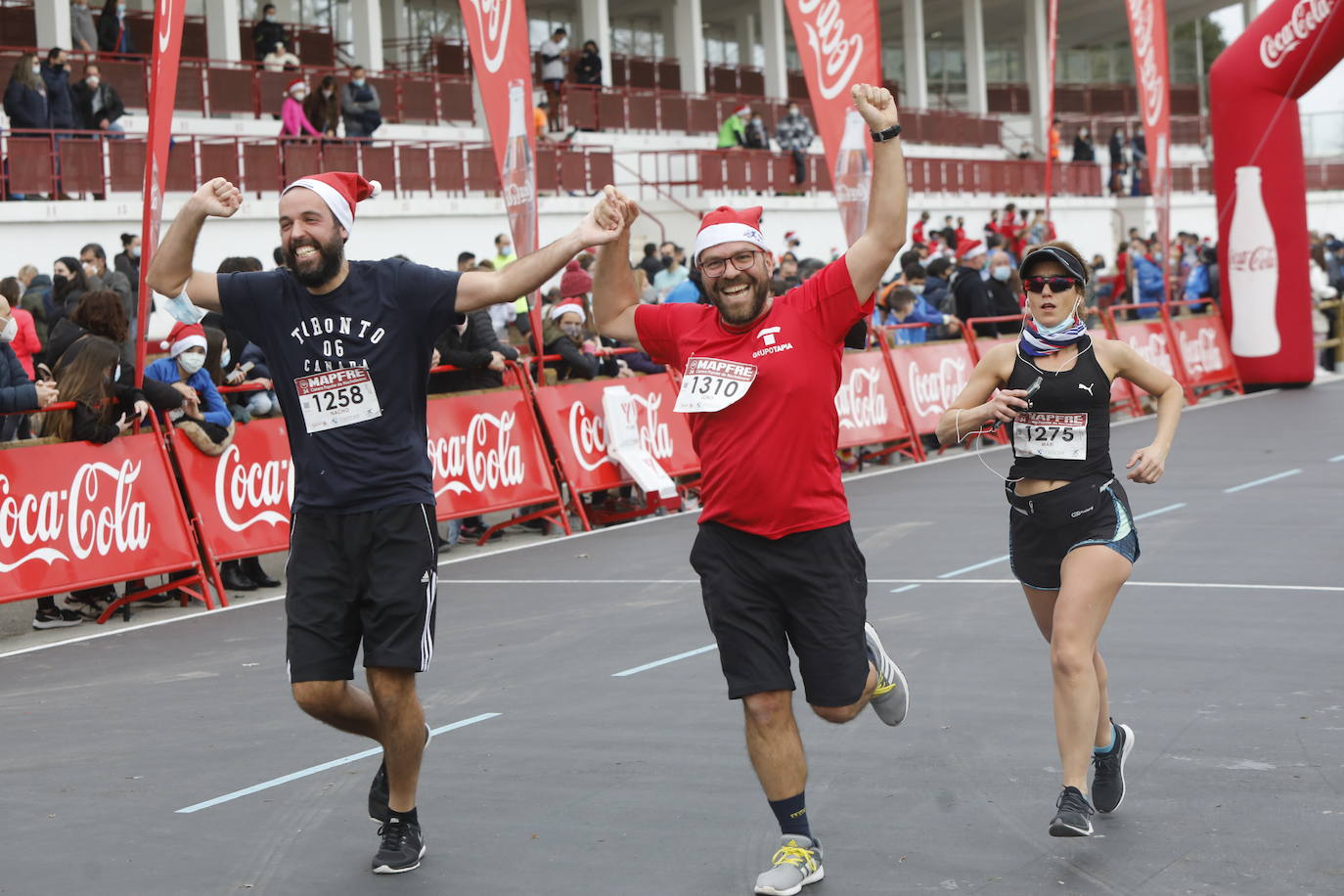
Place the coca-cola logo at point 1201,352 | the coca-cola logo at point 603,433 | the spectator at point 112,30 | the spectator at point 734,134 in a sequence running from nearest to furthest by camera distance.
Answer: the coca-cola logo at point 603,433 < the coca-cola logo at point 1201,352 < the spectator at point 112,30 < the spectator at point 734,134

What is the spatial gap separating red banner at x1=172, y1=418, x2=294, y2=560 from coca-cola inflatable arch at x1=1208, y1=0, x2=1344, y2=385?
1613 centimetres

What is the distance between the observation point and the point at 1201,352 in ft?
81.4

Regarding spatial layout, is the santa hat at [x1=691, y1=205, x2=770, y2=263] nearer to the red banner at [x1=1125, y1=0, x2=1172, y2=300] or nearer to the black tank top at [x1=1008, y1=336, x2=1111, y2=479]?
the black tank top at [x1=1008, y1=336, x2=1111, y2=479]

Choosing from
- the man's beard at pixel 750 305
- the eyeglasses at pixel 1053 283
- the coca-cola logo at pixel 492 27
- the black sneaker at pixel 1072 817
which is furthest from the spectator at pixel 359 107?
the black sneaker at pixel 1072 817

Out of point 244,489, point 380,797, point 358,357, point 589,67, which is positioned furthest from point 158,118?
point 589,67

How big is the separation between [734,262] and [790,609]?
1.07 metres

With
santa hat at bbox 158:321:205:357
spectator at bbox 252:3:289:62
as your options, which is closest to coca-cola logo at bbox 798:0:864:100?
santa hat at bbox 158:321:205:357

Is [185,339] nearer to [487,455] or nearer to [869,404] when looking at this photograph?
[487,455]

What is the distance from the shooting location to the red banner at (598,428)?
1445 centimetres

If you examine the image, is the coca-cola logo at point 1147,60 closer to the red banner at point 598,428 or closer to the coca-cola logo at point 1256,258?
the coca-cola logo at point 1256,258

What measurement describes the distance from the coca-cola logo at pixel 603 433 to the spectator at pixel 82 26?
14.3 meters

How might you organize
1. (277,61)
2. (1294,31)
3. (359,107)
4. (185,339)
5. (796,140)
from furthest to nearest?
1. (796,140)
2. (277,61)
3. (359,107)
4. (1294,31)
5. (185,339)

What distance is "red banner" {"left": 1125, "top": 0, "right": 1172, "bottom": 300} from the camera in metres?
23.7

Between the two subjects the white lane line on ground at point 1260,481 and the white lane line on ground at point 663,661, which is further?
the white lane line on ground at point 1260,481
